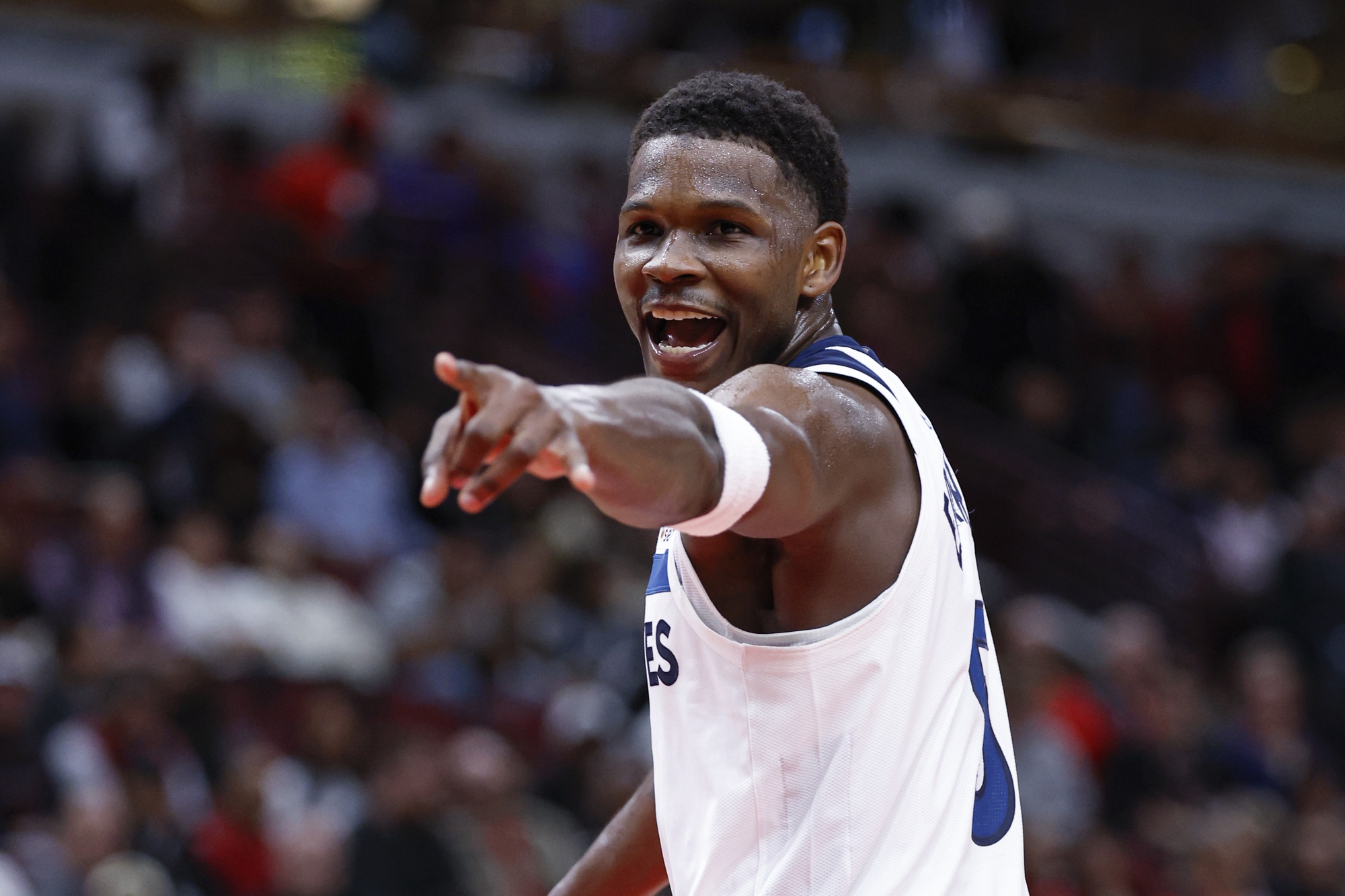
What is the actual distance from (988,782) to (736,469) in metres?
1.16

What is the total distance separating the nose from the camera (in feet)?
11.3

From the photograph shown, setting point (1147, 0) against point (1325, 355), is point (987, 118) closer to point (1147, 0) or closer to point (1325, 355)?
point (1147, 0)

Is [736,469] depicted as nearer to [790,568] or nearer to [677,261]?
[790,568]

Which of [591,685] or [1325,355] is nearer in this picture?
[591,685]

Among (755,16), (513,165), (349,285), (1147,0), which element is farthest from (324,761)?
(1147,0)

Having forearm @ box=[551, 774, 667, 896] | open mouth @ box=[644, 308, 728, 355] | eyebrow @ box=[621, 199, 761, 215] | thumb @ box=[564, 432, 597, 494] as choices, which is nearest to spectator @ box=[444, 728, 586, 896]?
forearm @ box=[551, 774, 667, 896]

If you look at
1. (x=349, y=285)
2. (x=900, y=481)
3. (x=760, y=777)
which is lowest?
(x=349, y=285)

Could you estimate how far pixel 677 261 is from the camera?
345cm

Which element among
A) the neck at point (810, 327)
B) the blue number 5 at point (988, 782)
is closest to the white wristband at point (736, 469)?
the neck at point (810, 327)

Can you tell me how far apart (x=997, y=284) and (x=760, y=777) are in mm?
12602

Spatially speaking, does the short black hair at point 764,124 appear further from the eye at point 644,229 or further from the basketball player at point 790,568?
the eye at point 644,229

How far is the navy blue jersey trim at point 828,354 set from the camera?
3.36 m

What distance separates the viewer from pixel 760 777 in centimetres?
333

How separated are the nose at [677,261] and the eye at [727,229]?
5 cm
